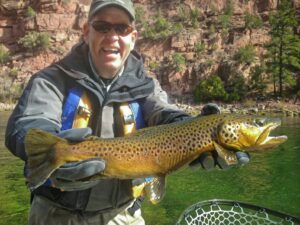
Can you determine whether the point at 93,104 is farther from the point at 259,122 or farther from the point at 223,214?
the point at 223,214

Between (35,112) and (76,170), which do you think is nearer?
(76,170)

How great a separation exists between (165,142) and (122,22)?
3.24ft

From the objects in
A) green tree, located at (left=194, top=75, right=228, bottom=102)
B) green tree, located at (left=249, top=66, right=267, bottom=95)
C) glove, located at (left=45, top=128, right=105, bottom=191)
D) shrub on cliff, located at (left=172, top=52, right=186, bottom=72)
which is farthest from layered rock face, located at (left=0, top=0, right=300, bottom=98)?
glove, located at (left=45, top=128, right=105, bottom=191)

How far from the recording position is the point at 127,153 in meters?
2.88

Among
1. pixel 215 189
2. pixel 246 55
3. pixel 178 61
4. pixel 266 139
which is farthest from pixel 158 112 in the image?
pixel 178 61

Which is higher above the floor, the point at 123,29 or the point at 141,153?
the point at 123,29

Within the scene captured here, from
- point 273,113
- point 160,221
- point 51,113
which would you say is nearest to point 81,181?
point 51,113

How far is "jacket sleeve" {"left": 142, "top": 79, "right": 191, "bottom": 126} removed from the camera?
346 cm

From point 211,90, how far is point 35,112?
4637 centimetres

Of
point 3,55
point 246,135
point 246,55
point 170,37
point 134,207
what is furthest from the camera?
point 3,55

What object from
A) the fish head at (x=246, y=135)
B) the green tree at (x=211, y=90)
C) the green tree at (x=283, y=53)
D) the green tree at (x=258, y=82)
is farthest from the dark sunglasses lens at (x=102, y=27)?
→ the green tree at (x=258, y=82)

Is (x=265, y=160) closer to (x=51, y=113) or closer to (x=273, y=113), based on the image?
(x=51, y=113)

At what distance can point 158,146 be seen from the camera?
296 centimetres

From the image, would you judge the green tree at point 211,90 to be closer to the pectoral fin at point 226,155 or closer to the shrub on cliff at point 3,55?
the shrub on cliff at point 3,55
